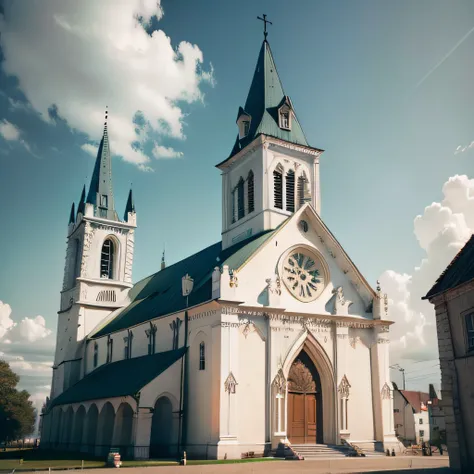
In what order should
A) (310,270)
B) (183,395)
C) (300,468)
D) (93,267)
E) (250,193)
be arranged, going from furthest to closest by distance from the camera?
1. (93,267)
2. (250,193)
3. (310,270)
4. (183,395)
5. (300,468)

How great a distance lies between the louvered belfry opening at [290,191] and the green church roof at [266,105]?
268cm

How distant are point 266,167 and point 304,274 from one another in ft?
28.1

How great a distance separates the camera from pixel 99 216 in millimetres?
61719

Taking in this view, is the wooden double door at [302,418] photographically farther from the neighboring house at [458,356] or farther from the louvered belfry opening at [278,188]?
the louvered belfry opening at [278,188]

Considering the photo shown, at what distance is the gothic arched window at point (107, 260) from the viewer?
60.8m

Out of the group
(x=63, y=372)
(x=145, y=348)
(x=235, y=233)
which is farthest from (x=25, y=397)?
(x=235, y=233)

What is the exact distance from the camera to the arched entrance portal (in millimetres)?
37500

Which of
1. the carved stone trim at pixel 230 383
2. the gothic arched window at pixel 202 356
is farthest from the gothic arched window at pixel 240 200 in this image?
the carved stone trim at pixel 230 383

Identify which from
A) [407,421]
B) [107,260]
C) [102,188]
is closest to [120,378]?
[107,260]

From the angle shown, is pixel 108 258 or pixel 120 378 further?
pixel 108 258

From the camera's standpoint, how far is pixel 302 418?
37.9 m

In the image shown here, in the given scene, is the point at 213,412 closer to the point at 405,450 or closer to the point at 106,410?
the point at 106,410

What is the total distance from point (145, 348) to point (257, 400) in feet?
39.3

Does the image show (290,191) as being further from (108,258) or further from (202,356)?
(108,258)
